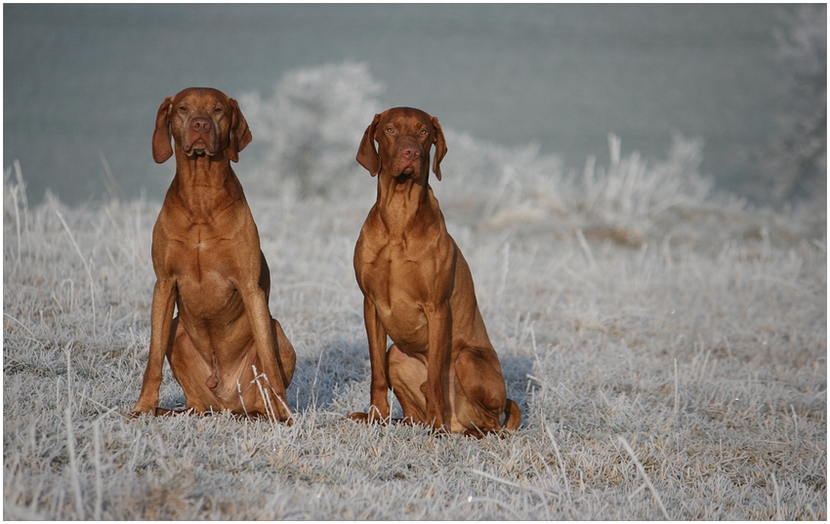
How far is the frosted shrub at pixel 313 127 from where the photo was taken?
16.9 metres

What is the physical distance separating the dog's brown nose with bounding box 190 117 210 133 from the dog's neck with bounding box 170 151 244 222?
18cm

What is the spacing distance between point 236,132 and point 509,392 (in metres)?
2.54

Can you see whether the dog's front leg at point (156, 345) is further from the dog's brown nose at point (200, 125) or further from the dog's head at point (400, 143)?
the dog's head at point (400, 143)

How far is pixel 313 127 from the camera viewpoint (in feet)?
55.6

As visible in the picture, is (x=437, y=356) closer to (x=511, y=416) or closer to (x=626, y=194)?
(x=511, y=416)

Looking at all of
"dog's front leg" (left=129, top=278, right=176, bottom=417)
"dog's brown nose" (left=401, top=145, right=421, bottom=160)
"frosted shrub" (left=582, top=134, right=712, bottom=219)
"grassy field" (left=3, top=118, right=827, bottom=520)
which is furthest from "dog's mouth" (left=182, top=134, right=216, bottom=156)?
"frosted shrub" (left=582, top=134, right=712, bottom=219)

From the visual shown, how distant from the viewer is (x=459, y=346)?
13.6 ft

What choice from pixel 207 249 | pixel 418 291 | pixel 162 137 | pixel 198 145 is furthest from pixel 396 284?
pixel 162 137

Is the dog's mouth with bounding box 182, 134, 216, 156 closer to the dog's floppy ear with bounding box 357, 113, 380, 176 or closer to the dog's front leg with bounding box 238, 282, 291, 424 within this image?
the dog's front leg with bounding box 238, 282, 291, 424

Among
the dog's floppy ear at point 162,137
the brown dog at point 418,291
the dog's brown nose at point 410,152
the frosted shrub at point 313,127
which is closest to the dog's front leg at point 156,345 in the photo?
the dog's floppy ear at point 162,137

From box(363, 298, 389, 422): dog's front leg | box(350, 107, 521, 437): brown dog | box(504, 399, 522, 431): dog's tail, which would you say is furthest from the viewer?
box(504, 399, 522, 431): dog's tail

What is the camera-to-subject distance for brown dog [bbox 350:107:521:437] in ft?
12.4

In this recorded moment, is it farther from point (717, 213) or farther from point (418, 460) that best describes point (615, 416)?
point (717, 213)

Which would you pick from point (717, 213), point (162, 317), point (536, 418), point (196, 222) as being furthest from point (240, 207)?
point (717, 213)
